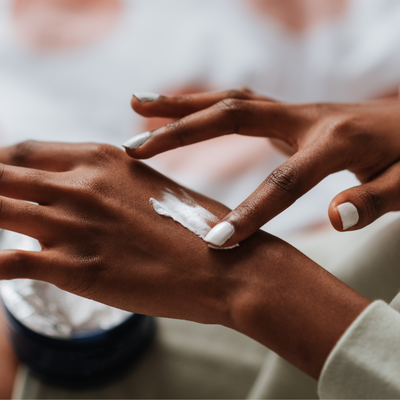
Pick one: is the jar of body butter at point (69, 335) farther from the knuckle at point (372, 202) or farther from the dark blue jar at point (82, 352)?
the knuckle at point (372, 202)

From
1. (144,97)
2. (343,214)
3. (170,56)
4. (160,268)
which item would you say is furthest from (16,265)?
(170,56)

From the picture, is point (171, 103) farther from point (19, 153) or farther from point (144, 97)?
point (19, 153)

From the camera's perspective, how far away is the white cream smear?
697 millimetres

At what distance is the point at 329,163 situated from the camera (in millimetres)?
767

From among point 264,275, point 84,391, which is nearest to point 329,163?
point 264,275

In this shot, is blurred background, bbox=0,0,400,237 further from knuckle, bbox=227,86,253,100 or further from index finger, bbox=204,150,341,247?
index finger, bbox=204,150,341,247

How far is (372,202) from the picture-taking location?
72 centimetres

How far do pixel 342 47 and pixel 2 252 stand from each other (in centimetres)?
147

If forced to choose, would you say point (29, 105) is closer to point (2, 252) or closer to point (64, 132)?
point (64, 132)

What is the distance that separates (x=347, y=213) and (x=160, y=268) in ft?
1.08

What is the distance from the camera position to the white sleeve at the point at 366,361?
1.81 feet

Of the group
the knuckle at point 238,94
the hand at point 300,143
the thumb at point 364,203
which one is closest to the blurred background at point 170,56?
the knuckle at point 238,94

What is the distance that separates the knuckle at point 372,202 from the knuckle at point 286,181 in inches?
4.4

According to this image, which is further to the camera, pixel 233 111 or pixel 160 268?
pixel 233 111
